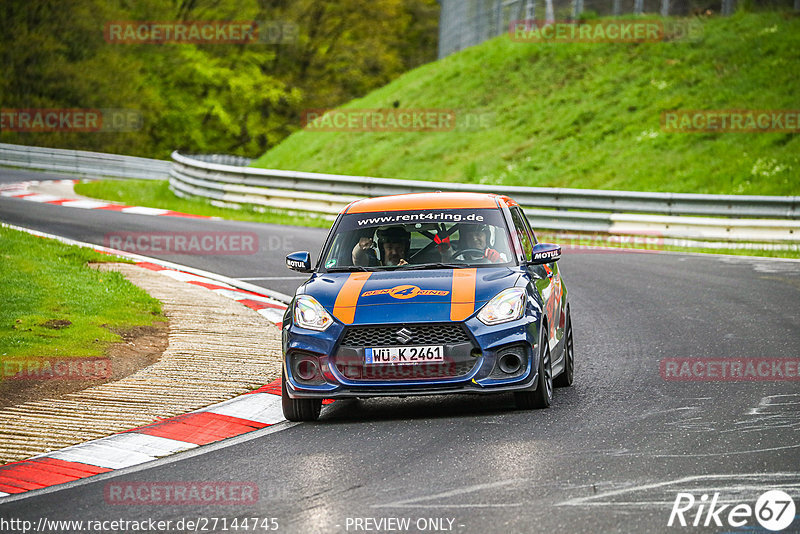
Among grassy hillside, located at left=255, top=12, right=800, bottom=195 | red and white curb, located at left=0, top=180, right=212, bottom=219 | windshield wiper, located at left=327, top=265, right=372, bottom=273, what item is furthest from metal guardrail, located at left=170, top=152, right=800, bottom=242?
windshield wiper, located at left=327, top=265, right=372, bottom=273

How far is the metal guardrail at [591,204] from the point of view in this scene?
2023 cm

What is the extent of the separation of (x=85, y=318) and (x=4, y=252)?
13.1ft

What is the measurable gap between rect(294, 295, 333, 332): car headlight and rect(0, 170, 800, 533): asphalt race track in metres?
0.71

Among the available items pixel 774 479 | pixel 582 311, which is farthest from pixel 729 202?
pixel 774 479

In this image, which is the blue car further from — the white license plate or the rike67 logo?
A: the rike67 logo

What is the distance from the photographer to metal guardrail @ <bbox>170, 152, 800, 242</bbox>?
2023cm

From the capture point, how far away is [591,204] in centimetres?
2202

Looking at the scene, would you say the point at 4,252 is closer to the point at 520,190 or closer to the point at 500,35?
the point at 520,190

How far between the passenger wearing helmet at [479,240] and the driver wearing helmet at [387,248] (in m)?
0.44

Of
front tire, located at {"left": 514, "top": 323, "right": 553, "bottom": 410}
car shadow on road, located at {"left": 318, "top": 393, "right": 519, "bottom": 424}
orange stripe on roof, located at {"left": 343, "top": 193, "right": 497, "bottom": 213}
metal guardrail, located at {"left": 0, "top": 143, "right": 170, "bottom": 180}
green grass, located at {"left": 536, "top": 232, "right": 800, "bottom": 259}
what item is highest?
metal guardrail, located at {"left": 0, "top": 143, "right": 170, "bottom": 180}

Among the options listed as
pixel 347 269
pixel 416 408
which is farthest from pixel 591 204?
pixel 416 408

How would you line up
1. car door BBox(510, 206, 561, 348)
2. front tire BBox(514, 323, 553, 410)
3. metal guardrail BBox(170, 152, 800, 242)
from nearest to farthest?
front tire BBox(514, 323, 553, 410)
car door BBox(510, 206, 561, 348)
metal guardrail BBox(170, 152, 800, 242)

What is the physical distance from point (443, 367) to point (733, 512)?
273 cm

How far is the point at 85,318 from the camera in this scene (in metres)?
11.7
